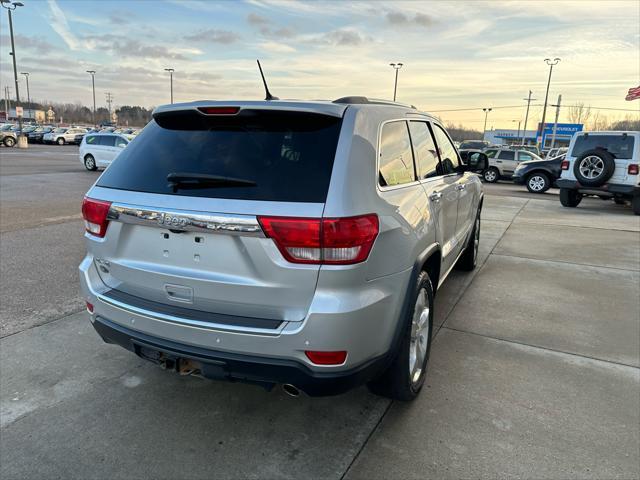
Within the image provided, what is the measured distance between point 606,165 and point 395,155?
11.3 m

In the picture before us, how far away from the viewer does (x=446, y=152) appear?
431 centimetres

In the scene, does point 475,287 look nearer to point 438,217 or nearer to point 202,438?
point 438,217

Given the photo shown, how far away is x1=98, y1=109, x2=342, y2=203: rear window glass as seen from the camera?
7.31 ft

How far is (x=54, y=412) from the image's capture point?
2830 millimetres

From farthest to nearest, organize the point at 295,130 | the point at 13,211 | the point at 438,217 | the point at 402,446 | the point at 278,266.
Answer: the point at 13,211
the point at 438,217
the point at 402,446
the point at 295,130
the point at 278,266

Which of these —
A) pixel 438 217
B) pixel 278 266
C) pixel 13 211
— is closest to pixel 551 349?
pixel 438 217

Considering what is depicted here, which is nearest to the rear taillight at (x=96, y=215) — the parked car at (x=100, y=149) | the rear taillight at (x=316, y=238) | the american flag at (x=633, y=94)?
the rear taillight at (x=316, y=238)

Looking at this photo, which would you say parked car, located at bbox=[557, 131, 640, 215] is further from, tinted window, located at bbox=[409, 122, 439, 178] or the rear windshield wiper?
the rear windshield wiper

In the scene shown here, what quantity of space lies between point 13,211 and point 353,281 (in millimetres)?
9151

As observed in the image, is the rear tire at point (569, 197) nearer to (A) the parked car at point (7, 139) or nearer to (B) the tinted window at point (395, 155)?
(B) the tinted window at point (395, 155)

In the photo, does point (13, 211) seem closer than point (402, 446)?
No

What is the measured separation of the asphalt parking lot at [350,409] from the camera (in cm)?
246

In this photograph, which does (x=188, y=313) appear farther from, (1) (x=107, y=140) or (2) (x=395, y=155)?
(1) (x=107, y=140)

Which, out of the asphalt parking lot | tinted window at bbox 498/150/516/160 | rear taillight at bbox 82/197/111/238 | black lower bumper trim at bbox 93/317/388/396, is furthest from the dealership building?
rear taillight at bbox 82/197/111/238
